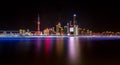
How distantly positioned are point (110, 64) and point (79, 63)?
2.78 meters

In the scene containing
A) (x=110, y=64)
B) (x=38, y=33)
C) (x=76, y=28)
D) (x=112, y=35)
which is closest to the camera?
(x=110, y=64)

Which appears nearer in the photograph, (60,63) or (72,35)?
(60,63)

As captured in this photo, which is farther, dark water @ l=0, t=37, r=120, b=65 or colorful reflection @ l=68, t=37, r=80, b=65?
colorful reflection @ l=68, t=37, r=80, b=65

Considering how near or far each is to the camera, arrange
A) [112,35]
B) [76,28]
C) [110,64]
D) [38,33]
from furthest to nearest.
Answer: [112,35]
[76,28]
[38,33]
[110,64]

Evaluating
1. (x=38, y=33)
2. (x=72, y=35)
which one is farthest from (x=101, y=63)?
(x=72, y=35)

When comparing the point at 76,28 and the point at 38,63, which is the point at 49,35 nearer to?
the point at 76,28

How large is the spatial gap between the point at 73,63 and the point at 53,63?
5.68 ft

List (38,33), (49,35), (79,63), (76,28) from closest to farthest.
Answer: (79,63) < (38,33) < (76,28) < (49,35)

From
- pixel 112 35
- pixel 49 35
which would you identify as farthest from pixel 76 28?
pixel 112 35

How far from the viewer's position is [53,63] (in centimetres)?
2302

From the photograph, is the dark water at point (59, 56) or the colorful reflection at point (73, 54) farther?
the colorful reflection at point (73, 54)

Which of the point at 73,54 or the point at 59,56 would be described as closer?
the point at 59,56

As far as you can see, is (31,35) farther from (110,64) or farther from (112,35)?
(110,64)

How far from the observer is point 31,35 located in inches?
6585
